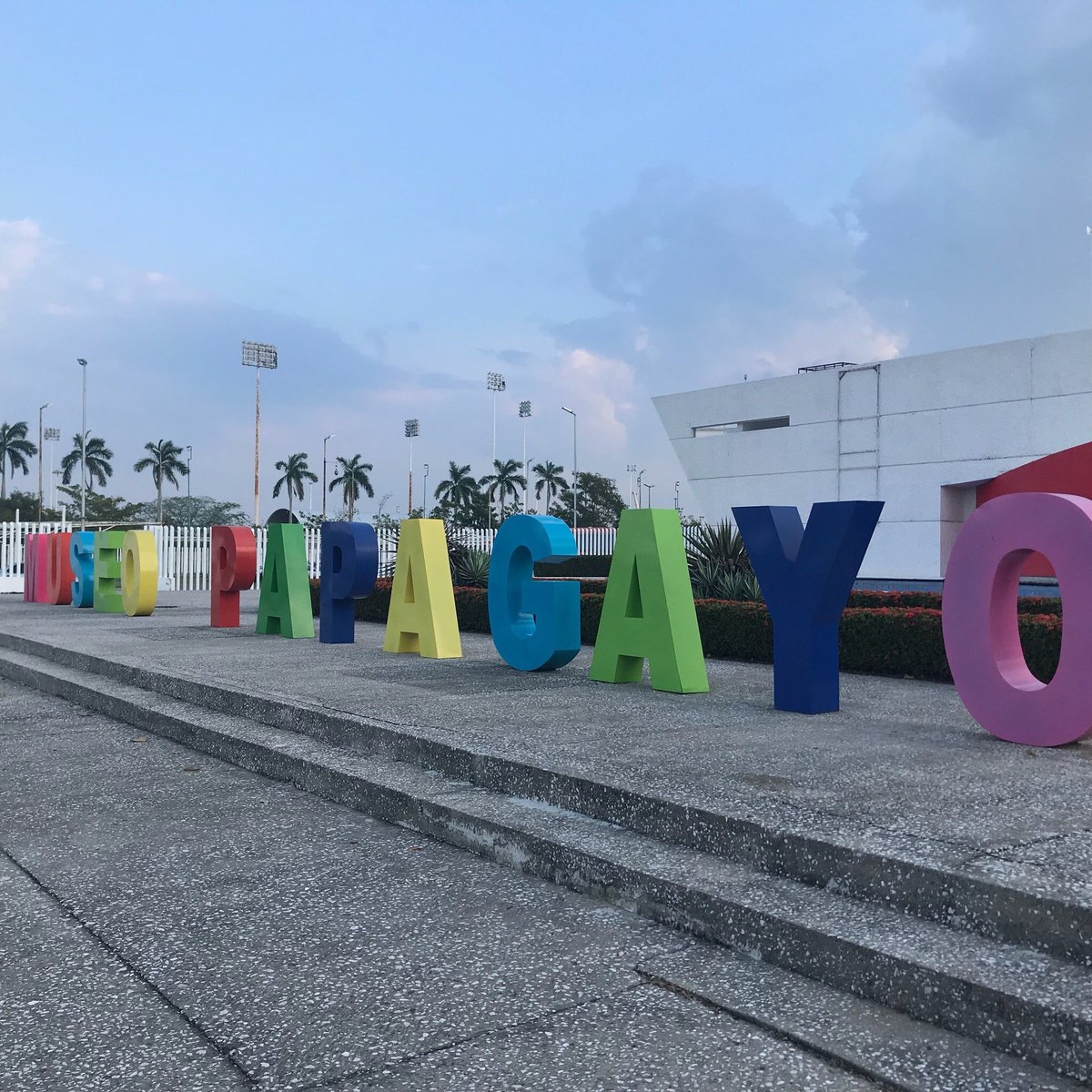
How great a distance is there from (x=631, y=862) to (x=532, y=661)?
522 cm

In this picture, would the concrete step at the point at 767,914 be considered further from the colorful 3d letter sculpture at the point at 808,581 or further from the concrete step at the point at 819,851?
the colorful 3d letter sculpture at the point at 808,581

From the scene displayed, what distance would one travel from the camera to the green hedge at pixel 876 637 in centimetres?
842

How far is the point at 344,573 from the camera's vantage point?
1132 cm

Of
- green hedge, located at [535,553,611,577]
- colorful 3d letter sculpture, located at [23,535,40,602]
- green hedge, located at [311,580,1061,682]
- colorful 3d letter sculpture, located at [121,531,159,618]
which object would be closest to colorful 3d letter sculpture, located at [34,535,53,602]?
colorful 3d letter sculpture, located at [23,535,40,602]

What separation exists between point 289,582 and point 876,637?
22.9 feet

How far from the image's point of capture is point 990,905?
3.22 meters

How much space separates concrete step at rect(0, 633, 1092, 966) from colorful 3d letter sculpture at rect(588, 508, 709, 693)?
2.51 m

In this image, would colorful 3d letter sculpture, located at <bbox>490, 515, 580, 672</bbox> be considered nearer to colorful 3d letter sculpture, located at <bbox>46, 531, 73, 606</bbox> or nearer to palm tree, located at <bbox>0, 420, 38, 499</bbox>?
colorful 3d letter sculpture, located at <bbox>46, 531, 73, 606</bbox>

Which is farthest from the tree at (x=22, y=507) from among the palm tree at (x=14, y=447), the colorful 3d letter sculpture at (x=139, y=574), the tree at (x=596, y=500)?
the colorful 3d letter sculpture at (x=139, y=574)

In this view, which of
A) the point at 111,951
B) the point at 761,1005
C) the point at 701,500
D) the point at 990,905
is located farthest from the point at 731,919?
the point at 701,500

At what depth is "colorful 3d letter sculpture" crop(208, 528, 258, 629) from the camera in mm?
13312

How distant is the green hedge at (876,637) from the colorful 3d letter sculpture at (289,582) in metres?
3.48

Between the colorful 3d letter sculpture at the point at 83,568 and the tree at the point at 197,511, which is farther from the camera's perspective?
the tree at the point at 197,511

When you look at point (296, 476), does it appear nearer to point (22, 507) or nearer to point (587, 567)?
point (22, 507)
